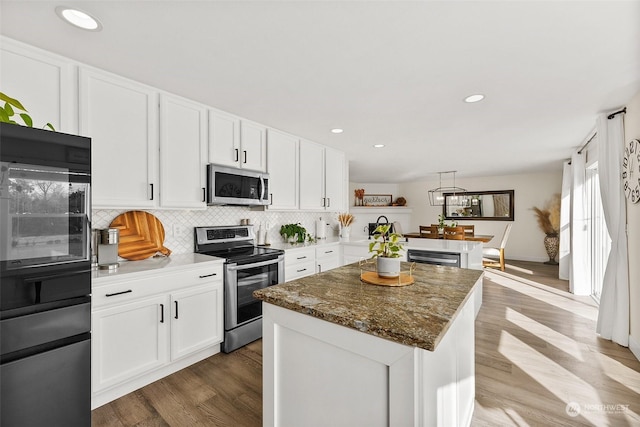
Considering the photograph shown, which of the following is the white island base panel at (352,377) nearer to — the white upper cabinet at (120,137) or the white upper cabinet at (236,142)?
the white upper cabinet at (120,137)

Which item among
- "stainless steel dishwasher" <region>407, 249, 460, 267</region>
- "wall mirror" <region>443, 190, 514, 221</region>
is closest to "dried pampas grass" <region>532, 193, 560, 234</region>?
"wall mirror" <region>443, 190, 514, 221</region>

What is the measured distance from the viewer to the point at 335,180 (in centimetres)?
443

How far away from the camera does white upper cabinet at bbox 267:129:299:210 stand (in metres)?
Answer: 3.35

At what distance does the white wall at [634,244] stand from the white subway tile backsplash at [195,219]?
3564 millimetres

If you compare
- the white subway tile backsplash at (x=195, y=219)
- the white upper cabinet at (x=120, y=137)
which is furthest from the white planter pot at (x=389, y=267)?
the white subway tile backsplash at (x=195, y=219)

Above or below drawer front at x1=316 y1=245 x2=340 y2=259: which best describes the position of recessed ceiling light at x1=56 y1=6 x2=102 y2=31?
above

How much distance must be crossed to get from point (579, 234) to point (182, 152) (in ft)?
19.2

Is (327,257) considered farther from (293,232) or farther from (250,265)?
(250,265)

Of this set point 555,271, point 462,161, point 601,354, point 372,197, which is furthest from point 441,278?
point 372,197

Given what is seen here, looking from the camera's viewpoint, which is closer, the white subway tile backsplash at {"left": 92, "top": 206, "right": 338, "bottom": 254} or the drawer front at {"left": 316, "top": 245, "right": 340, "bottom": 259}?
the white subway tile backsplash at {"left": 92, "top": 206, "right": 338, "bottom": 254}

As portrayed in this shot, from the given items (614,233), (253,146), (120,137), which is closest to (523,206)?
(614,233)

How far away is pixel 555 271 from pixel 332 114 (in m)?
6.16

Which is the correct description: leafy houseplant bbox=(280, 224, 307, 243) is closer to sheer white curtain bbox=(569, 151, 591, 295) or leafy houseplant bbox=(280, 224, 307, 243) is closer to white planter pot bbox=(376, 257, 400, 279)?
white planter pot bbox=(376, 257, 400, 279)

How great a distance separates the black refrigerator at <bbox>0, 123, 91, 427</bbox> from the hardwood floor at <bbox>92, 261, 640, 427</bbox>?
1.84 feet
